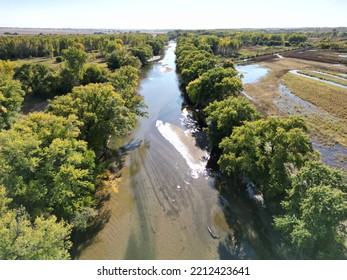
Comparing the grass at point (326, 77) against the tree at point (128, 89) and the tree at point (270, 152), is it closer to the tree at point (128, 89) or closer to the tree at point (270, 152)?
the tree at point (270, 152)

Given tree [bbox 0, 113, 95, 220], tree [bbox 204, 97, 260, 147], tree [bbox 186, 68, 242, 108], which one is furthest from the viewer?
tree [bbox 186, 68, 242, 108]

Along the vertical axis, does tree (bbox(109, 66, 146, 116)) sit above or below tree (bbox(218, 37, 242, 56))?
below

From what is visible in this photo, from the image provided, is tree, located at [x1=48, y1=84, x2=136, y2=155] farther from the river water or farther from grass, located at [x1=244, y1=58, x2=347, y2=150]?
grass, located at [x1=244, y1=58, x2=347, y2=150]

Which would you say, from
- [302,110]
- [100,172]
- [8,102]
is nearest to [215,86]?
[302,110]

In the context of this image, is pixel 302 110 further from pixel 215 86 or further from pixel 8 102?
pixel 8 102

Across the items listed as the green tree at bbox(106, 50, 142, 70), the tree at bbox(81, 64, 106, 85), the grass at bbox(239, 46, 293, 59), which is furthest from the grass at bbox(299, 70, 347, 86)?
the tree at bbox(81, 64, 106, 85)

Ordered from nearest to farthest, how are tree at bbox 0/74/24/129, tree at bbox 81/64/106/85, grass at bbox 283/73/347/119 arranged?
tree at bbox 0/74/24/129
grass at bbox 283/73/347/119
tree at bbox 81/64/106/85

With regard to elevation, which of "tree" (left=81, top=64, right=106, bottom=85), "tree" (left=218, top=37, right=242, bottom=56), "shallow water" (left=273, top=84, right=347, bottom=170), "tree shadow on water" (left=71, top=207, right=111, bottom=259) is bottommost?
"tree shadow on water" (left=71, top=207, right=111, bottom=259)

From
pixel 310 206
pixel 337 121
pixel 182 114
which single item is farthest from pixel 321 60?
pixel 310 206
